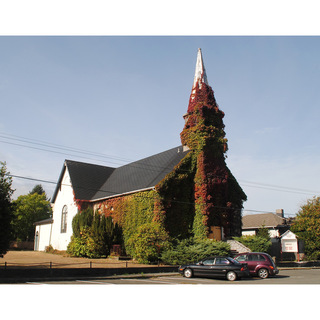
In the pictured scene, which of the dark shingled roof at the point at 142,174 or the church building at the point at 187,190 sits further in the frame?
the dark shingled roof at the point at 142,174

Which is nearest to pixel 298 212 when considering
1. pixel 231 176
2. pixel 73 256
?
pixel 231 176

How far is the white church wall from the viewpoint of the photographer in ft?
119

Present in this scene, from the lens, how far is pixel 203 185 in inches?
1125

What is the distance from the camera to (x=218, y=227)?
96.1ft

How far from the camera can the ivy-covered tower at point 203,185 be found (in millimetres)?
27609

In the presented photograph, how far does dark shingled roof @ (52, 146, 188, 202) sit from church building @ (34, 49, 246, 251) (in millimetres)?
114

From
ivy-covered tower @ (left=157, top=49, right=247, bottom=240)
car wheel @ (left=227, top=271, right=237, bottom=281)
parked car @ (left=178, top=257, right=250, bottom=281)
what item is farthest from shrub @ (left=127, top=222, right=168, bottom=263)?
car wheel @ (left=227, top=271, right=237, bottom=281)

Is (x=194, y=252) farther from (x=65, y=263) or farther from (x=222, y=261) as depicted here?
(x=65, y=263)

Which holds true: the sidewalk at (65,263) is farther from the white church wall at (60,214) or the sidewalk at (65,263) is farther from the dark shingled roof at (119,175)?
the white church wall at (60,214)

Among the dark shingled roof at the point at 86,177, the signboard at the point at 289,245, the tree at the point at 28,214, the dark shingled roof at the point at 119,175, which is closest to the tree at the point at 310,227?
the signboard at the point at 289,245

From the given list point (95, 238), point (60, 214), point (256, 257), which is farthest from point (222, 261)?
point (60, 214)

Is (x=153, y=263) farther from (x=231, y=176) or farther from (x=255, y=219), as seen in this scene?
(x=255, y=219)

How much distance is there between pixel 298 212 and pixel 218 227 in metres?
12.7

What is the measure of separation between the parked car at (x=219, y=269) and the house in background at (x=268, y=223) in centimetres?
2841
